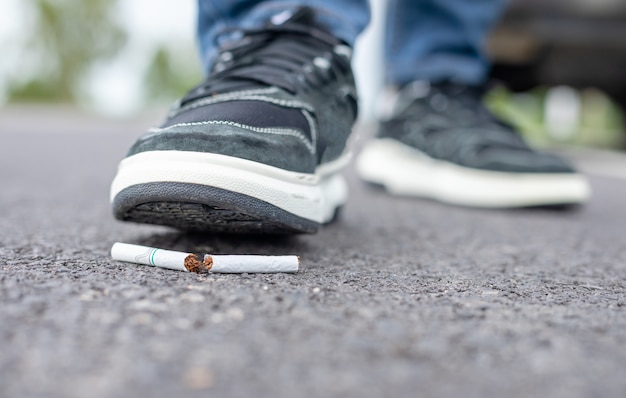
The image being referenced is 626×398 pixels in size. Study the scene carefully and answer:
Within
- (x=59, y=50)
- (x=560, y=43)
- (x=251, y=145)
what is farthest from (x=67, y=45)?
(x=251, y=145)

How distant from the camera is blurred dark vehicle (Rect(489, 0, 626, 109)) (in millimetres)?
2850

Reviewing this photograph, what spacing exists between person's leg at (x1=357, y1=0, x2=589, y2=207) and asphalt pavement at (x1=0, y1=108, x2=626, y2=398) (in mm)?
394

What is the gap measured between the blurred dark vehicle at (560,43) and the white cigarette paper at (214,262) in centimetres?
255

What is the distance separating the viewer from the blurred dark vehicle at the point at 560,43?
285cm

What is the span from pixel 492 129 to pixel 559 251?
0.56 meters

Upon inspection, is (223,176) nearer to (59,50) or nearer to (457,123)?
(457,123)

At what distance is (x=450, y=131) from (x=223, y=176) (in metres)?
0.87

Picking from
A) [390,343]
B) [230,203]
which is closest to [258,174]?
[230,203]

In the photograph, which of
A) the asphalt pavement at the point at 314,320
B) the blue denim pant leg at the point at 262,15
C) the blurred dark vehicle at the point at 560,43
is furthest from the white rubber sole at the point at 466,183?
the blurred dark vehicle at the point at 560,43

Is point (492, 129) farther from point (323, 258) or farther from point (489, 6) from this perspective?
point (323, 258)

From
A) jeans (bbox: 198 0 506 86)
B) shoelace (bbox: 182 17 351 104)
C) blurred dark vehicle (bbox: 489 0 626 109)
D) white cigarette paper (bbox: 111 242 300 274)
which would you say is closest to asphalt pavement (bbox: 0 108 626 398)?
white cigarette paper (bbox: 111 242 300 274)

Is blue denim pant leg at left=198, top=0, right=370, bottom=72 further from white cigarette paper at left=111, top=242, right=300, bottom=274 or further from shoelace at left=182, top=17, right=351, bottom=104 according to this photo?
white cigarette paper at left=111, top=242, right=300, bottom=274

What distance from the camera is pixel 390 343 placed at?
446mm

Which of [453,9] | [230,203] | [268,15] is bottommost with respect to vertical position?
[230,203]
